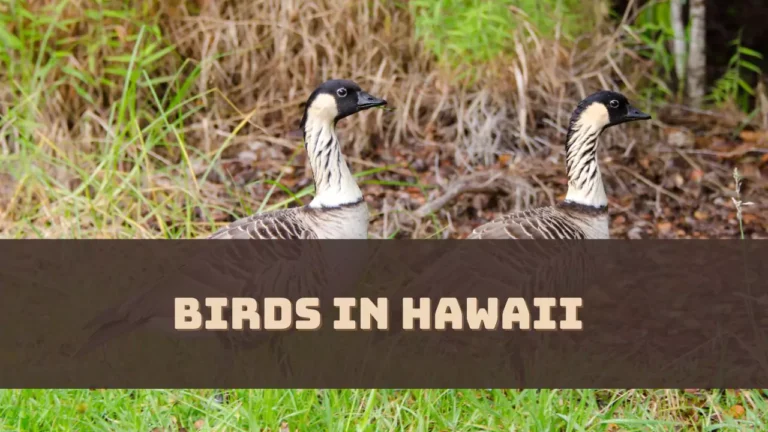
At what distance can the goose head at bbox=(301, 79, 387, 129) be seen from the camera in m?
4.01

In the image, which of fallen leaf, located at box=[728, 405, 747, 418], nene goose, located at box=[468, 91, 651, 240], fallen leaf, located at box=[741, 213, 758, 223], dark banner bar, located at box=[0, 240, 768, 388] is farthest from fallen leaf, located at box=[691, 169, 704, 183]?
fallen leaf, located at box=[728, 405, 747, 418]

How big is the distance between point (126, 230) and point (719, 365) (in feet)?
10.8

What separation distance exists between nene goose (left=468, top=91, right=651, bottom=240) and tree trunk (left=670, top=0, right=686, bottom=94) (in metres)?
3.60

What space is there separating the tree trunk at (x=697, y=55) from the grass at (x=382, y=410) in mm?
3980

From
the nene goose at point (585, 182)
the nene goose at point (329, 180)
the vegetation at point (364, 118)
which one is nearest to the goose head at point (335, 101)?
the nene goose at point (329, 180)

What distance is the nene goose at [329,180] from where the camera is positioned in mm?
3980

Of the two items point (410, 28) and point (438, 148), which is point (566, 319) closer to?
point (438, 148)

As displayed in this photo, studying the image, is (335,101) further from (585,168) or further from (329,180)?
(585,168)

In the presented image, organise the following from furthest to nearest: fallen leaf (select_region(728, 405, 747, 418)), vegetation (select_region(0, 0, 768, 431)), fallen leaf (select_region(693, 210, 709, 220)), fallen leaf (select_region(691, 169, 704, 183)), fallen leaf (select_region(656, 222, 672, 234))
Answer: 1. fallen leaf (select_region(691, 169, 704, 183))
2. fallen leaf (select_region(693, 210, 709, 220))
3. fallen leaf (select_region(656, 222, 672, 234))
4. vegetation (select_region(0, 0, 768, 431))
5. fallen leaf (select_region(728, 405, 747, 418))

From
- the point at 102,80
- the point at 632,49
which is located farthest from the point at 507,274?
the point at 632,49

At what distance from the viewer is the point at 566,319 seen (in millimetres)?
4258

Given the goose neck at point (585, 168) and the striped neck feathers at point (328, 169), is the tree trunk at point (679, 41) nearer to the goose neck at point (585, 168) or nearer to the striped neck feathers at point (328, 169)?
the goose neck at point (585, 168)

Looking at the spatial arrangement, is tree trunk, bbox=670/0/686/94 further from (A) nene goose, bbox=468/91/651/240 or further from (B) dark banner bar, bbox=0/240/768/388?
(A) nene goose, bbox=468/91/651/240

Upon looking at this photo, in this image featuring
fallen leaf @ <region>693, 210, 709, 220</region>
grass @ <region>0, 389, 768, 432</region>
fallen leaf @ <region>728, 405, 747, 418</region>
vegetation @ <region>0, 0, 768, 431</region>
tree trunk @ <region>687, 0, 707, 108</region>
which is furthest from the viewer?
tree trunk @ <region>687, 0, 707, 108</region>
